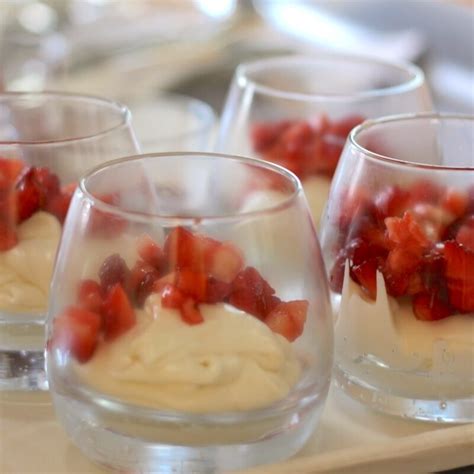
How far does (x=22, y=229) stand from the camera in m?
0.57

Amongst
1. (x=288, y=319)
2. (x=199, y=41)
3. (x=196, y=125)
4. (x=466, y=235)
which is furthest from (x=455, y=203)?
(x=199, y=41)

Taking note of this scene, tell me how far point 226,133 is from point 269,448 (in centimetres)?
39

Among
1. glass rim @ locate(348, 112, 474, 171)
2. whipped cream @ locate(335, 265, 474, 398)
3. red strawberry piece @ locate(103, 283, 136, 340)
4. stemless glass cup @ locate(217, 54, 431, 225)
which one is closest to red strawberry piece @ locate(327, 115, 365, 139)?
stemless glass cup @ locate(217, 54, 431, 225)

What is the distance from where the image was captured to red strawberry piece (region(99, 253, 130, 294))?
48 centimetres

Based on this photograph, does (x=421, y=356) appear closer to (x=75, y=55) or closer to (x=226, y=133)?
(x=226, y=133)

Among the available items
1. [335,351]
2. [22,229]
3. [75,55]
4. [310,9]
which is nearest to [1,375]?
[22,229]

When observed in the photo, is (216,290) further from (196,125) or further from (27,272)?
(196,125)

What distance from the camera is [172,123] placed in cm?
104

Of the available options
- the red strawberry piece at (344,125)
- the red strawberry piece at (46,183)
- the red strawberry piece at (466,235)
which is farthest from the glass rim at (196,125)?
the red strawberry piece at (466,235)

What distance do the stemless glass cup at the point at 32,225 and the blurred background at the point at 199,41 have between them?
535 mm

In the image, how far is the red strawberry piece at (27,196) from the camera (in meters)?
0.57

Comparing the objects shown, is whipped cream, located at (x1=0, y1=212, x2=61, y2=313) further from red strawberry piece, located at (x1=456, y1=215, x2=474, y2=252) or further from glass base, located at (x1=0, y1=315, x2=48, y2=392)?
red strawberry piece, located at (x1=456, y1=215, x2=474, y2=252)

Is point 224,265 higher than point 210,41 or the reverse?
higher

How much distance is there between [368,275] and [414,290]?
0.09ft
